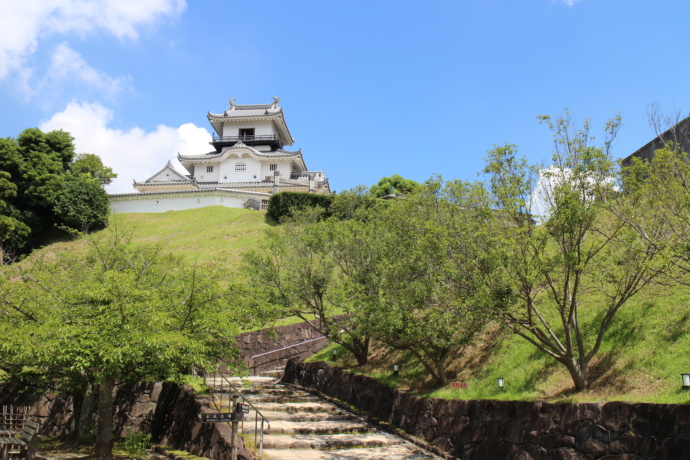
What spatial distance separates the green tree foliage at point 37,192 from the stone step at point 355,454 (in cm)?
3102

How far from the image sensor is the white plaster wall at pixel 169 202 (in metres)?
46.4

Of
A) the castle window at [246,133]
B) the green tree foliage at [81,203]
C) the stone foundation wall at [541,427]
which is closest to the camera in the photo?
the stone foundation wall at [541,427]

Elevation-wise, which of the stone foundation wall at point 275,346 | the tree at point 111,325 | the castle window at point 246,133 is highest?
the castle window at point 246,133

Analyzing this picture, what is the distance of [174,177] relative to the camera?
54.3 m

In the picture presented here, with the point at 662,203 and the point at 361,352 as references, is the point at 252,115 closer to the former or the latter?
the point at 361,352

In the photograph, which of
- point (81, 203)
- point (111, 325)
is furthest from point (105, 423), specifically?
point (81, 203)

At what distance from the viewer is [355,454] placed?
10336mm

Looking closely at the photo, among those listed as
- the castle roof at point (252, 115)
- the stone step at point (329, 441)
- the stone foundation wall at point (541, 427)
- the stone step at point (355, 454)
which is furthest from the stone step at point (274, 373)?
the castle roof at point (252, 115)

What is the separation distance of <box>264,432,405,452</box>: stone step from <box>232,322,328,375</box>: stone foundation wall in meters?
8.16

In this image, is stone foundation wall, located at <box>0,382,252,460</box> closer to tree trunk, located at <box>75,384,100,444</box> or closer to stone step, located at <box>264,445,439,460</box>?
tree trunk, located at <box>75,384,100,444</box>

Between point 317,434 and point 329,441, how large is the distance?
0.72 m

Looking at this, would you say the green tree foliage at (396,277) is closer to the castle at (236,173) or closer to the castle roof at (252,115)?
the castle at (236,173)

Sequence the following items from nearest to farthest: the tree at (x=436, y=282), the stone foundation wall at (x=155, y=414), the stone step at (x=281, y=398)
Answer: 1. the tree at (x=436, y=282)
2. the stone foundation wall at (x=155, y=414)
3. the stone step at (x=281, y=398)

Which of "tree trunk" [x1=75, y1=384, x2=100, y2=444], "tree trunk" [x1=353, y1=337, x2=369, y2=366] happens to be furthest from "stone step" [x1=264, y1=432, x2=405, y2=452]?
"tree trunk" [x1=75, y1=384, x2=100, y2=444]
